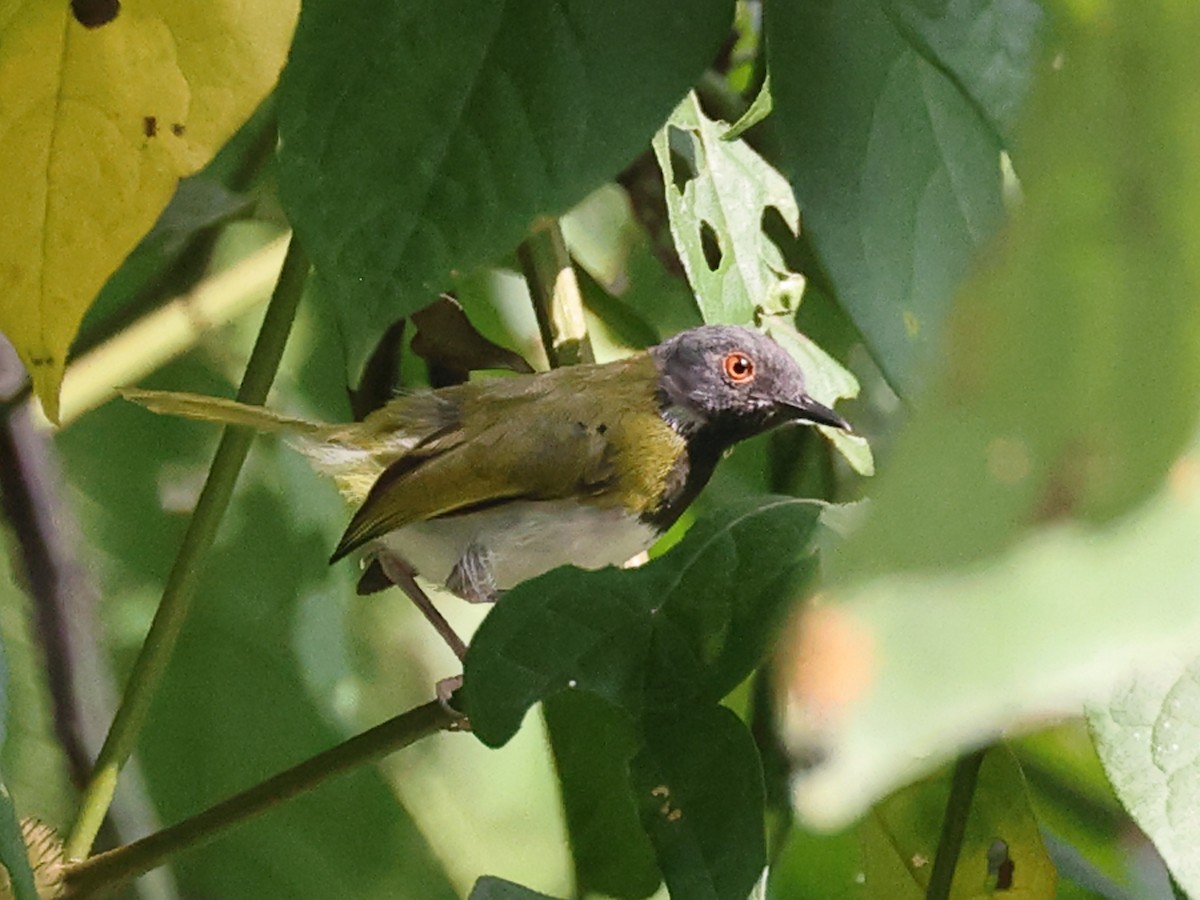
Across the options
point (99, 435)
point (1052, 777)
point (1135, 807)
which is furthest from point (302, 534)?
point (1135, 807)

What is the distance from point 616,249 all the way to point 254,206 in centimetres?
27

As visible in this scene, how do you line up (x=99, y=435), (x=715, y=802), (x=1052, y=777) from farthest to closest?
(x=99, y=435), (x=1052, y=777), (x=715, y=802)

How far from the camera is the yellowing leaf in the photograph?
0.52m

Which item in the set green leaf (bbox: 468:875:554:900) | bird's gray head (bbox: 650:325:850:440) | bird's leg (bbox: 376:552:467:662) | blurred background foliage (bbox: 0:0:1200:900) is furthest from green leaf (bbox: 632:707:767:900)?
bird's leg (bbox: 376:552:467:662)

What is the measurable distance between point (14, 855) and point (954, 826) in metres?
0.47

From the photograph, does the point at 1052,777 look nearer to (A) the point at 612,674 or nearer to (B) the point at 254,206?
(A) the point at 612,674

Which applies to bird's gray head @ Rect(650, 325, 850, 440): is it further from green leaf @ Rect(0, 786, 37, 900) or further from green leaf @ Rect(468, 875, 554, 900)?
green leaf @ Rect(0, 786, 37, 900)

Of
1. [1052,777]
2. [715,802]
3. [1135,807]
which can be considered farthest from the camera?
[1052,777]

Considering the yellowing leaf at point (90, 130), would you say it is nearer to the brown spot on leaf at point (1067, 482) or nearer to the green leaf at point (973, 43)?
the green leaf at point (973, 43)

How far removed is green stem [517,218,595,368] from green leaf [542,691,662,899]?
0.23 meters

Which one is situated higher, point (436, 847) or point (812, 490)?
point (812, 490)

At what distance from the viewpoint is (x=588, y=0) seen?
0.46 metres

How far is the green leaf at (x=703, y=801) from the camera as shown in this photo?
50 centimetres

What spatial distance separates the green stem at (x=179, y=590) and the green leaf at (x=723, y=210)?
0.69 ft
